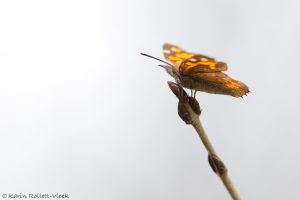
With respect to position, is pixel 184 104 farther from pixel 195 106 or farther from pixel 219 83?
pixel 219 83

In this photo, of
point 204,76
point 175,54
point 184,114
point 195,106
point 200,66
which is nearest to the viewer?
point 184,114

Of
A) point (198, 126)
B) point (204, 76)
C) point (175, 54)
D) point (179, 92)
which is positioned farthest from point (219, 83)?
point (198, 126)

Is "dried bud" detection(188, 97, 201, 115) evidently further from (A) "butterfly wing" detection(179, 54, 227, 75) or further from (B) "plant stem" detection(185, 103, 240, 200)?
(A) "butterfly wing" detection(179, 54, 227, 75)

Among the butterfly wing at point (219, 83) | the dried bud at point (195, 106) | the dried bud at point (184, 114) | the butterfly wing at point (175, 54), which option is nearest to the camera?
the dried bud at point (184, 114)

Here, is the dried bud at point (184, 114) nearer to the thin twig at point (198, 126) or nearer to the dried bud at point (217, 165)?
the thin twig at point (198, 126)

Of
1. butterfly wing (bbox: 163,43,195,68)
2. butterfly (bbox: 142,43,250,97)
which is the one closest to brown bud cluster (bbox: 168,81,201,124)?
butterfly (bbox: 142,43,250,97)

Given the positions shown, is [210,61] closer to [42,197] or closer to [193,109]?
[193,109]

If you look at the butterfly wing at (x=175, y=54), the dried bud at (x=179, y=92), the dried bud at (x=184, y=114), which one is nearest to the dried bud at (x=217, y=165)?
the dried bud at (x=184, y=114)
